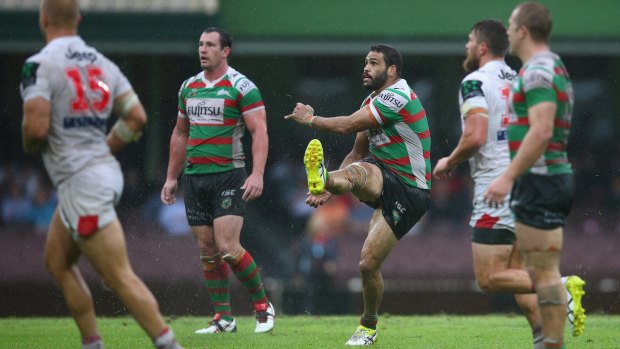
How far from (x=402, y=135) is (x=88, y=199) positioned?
351 centimetres

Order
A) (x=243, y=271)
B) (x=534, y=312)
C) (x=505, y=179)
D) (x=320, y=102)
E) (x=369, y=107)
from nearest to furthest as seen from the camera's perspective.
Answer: (x=505, y=179) < (x=534, y=312) < (x=369, y=107) < (x=243, y=271) < (x=320, y=102)

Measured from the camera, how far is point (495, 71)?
24.7ft

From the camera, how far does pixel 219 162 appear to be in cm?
955


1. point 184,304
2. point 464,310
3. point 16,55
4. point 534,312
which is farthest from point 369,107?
point 16,55

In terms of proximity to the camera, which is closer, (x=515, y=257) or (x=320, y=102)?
(x=515, y=257)

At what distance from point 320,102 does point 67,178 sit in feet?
35.9

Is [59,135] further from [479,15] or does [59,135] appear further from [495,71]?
[479,15]

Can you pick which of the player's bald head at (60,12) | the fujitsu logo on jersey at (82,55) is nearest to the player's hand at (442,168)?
the fujitsu logo on jersey at (82,55)

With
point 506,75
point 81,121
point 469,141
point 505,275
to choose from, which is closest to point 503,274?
point 505,275

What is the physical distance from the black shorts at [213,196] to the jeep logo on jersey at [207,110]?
0.47 meters

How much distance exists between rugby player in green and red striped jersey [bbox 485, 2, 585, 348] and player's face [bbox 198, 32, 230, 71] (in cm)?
371

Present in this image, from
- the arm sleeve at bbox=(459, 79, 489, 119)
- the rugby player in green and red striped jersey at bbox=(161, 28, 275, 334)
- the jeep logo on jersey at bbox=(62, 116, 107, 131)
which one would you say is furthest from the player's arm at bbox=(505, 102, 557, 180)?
the rugby player in green and red striped jersey at bbox=(161, 28, 275, 334)

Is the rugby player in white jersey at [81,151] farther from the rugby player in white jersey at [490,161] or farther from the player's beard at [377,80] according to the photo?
the player's beard at [377,80]

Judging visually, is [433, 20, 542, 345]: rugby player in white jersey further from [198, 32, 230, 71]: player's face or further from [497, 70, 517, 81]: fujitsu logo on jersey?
[198, 32, 230, 71]: player's face
